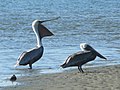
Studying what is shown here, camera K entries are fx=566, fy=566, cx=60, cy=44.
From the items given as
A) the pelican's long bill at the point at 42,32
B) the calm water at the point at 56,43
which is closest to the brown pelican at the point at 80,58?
the calm water at the point at 56,43

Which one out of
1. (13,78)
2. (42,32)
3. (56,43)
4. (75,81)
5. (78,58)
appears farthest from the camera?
(56,43)

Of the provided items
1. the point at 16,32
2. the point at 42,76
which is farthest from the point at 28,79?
the point at 16,32

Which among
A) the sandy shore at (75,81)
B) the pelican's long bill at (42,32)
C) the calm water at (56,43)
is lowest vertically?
the calm water at (56,43)

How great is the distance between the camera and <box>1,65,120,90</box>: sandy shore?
9.70 meters

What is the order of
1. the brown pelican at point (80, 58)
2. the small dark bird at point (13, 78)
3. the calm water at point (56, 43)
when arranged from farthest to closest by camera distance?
the calm water at point (56, 43), the brown pelican at point (80, 58), the small dark bird at point (13, 78)

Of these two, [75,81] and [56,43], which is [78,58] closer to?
[75,81]

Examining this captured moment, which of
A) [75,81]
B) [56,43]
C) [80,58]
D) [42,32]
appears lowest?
[56,43]

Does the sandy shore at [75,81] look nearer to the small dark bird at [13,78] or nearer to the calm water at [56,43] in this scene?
the small dark bird at [13,78]

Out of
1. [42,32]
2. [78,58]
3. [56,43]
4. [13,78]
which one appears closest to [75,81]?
[13,78]

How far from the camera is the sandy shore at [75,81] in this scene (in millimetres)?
9695

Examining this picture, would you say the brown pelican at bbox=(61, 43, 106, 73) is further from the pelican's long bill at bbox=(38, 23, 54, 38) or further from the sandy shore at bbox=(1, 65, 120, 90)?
the pelican's long bill at bbox=(38, 23, 54, 38)

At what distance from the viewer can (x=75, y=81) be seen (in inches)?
411

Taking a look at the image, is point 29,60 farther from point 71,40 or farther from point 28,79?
point 71,40

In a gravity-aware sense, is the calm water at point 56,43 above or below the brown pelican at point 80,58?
below
